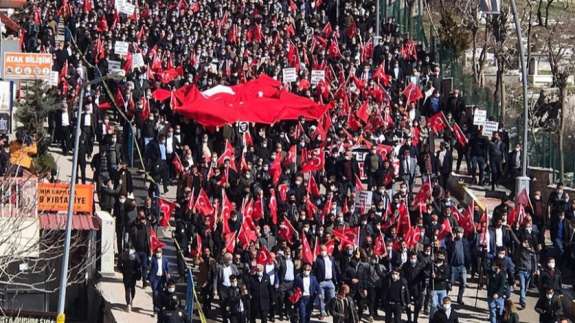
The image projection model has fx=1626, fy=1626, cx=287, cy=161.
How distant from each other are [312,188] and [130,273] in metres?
5.55

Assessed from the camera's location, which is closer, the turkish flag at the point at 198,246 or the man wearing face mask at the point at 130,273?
the man wearing face mask at the point at 130,273

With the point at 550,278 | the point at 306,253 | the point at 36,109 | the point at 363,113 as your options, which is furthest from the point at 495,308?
the point at 36,109

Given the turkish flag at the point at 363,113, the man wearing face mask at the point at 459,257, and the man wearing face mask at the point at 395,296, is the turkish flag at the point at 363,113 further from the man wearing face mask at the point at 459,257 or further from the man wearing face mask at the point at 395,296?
the man wearing face mask at the point at 395,296

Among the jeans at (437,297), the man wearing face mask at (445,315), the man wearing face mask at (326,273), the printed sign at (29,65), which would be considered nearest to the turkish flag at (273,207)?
the man wearing face mask at (326,273)

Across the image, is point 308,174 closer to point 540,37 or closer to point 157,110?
point 157,110

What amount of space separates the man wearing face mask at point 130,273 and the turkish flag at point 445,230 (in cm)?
585

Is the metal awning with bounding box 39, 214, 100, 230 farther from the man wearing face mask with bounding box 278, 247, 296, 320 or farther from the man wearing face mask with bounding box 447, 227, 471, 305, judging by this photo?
the man wearing face mask with bounding box 447, 227, 471, 305

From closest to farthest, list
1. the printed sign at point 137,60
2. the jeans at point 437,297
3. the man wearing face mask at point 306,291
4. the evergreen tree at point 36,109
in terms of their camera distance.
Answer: the jeans at point 437,297 → the man wearing face mask at point 306,291 → the evergreen tree at point 36,109 → the printed sign at point 137,60

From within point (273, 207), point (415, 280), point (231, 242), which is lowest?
point (415, 280)

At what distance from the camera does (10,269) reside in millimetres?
33750

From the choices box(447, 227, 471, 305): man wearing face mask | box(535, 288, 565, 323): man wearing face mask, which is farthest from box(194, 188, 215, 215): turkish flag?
box(535, 288, 565, 323): man wearing face mask

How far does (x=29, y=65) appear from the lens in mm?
40125

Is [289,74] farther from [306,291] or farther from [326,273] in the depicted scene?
[306,291]

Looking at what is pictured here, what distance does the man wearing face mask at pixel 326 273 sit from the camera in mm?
30328
